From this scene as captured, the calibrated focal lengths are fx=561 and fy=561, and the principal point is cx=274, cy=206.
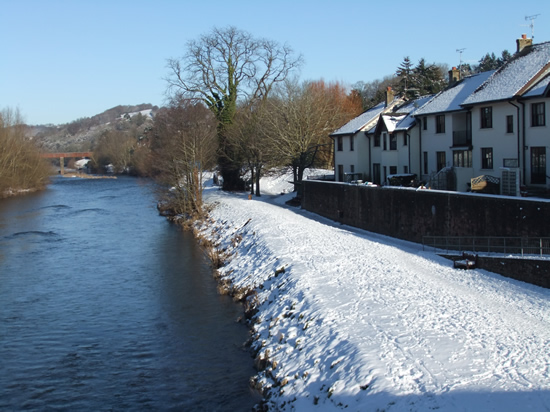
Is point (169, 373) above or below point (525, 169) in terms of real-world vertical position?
below

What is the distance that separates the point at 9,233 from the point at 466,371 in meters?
33.9

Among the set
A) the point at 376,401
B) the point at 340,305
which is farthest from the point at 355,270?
the point at 376,401

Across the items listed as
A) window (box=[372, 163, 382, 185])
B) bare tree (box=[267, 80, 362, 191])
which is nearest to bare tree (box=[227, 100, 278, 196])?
bare tree (box=[267, 80, 362, 191])

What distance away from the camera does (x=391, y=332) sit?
551 inches

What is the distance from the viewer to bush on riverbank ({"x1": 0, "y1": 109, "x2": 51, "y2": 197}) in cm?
6775

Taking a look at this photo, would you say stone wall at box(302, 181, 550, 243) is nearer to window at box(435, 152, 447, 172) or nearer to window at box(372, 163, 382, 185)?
window at box(372, 163, 382, 185)

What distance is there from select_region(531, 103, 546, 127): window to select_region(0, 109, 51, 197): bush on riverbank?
58.7 metres

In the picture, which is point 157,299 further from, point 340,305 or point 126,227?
point 126,227

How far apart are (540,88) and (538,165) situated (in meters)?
3.55

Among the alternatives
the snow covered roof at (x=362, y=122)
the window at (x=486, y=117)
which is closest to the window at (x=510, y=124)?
the window at (x=486, y=117)

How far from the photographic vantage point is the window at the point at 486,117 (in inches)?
1156

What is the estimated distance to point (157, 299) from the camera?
2223 centimetres

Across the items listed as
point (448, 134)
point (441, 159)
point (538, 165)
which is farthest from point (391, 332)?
point (441, 159)

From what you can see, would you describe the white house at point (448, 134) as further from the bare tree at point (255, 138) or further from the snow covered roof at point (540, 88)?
the bare tree at point (255, 138)
